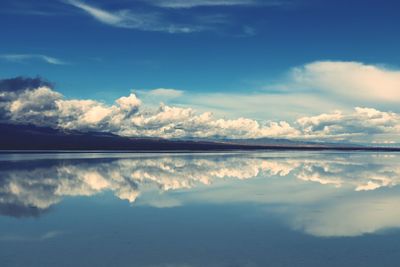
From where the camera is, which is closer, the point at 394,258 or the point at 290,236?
the point at 394,258

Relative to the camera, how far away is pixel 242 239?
12.1 metres

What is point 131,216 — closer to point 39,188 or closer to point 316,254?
point 316,254

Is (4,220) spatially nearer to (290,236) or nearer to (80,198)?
(80,198)

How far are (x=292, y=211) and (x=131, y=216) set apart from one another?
640 centimetres

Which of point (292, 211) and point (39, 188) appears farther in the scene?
point (39, 188)

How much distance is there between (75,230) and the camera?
13.4 metres

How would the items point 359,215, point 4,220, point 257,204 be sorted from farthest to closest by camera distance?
point 257,204, point 359,215, point 4,220

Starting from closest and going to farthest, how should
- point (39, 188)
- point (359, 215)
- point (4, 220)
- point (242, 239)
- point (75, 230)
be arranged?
point (242, 239), point (75, 230), point (4, 220), point (359, 215), point (39, 188)

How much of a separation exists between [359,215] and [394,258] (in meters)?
6.31

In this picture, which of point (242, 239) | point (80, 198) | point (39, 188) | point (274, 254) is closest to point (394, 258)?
point (274, 254)

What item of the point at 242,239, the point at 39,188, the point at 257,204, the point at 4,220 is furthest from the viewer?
the point at 39,188

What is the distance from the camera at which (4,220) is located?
48.5 ft

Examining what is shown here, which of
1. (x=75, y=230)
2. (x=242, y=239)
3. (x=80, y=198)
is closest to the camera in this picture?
(x=242, y=239)

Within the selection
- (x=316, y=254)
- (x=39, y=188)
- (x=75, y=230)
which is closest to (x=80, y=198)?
(x=39, y=188)
